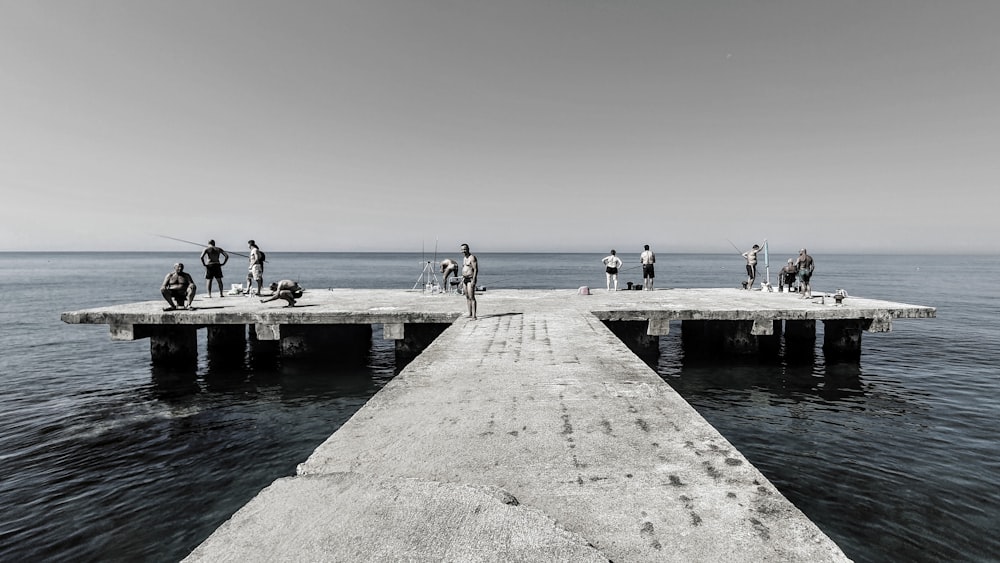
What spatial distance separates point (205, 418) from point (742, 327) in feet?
50.2

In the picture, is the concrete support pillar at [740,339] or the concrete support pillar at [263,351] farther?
the concrete support pillar at [263,351]

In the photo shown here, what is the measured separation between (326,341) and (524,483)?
47.2 ft

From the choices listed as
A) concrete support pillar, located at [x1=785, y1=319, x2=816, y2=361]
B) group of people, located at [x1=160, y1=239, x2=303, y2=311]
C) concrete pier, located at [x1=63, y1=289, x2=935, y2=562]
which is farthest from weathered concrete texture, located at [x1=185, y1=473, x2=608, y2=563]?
concrete support pillar, located at [x1=785, y1=319, x2=816, y2=361]

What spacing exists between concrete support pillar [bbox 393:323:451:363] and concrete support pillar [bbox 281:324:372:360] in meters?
2.57

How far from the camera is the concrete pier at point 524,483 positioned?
7.91ft

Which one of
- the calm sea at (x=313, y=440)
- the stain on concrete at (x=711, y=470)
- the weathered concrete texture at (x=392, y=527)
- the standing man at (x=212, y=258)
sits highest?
the standing man at (x=212, y=258)

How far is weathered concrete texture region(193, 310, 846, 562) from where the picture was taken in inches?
95.4

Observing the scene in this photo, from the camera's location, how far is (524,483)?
10.4ft

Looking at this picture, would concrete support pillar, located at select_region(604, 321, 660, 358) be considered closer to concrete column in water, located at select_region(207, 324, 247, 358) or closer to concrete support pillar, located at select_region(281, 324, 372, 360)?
concrete support pillar, located at select_region(281, 324, 372, 360)

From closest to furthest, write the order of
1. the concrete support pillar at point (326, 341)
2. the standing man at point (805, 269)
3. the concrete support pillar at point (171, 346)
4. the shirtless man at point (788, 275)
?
the concrete support pillar at point (171, 346) → the concrete support pillar at point (326, 341) → the standing man at point (805, 269) → the shirtless man at point (788, 275)

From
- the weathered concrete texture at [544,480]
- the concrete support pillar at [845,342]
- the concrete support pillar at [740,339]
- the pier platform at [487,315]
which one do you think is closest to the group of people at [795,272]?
the pier platform at [487,315]

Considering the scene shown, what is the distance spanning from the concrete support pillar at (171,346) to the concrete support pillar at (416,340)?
6664 millimetres

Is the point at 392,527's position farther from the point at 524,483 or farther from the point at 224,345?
the point at 224,345

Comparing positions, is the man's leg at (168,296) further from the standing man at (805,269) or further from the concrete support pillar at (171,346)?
the standing man at (805,269)
